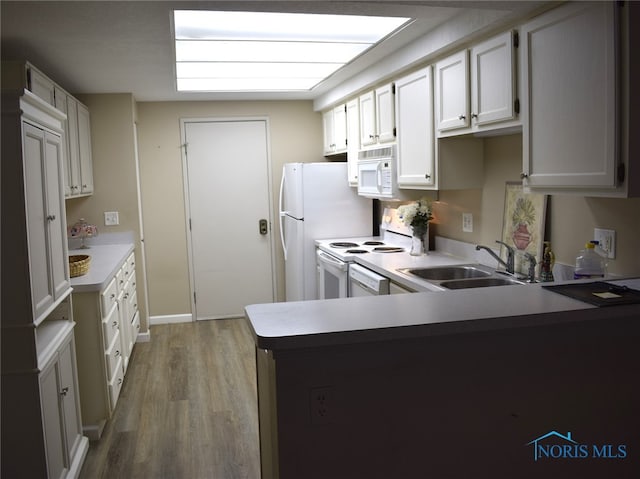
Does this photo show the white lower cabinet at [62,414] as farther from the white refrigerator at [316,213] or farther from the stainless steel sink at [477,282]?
the white refrigerator at [316,213]

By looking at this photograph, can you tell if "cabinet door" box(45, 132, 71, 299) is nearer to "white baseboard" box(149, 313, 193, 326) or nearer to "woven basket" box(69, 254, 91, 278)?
"woven basket" box(69, 254, 91, 278)

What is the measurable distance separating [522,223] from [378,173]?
1411 mm

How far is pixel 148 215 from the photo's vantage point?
5809 mm

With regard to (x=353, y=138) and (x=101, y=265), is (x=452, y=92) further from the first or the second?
(x=101, y=265)

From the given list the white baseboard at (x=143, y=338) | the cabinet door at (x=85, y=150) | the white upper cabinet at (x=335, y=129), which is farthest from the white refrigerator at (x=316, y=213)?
the cabinet door at (x=85, y=150)

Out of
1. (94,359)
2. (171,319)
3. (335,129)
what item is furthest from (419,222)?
(171,319)

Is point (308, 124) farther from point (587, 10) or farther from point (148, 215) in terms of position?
point (587, 10)

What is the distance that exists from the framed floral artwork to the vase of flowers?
783 millimetres

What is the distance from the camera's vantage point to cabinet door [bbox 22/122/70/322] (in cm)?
234

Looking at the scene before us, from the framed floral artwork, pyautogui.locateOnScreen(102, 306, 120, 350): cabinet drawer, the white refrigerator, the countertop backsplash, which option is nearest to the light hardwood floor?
pyautogui.locateOnScreen(102, 306, 120, 350): cabinet drawer

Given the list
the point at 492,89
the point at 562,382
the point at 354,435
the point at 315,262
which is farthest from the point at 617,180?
the point at 315,262

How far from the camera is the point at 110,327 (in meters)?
3.64

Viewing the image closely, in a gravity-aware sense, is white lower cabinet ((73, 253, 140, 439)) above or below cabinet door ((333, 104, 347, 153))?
below

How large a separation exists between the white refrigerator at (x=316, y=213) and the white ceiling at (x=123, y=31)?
101 cm
